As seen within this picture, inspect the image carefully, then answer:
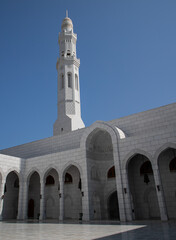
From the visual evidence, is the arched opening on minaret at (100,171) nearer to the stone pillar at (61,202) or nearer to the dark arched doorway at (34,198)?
the stone pillar at (61,202)

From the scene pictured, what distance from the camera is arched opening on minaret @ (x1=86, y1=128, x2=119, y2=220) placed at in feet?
68.7

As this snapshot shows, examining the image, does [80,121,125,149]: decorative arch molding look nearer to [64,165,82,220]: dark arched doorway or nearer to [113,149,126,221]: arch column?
[113,149,126,221]: arch column

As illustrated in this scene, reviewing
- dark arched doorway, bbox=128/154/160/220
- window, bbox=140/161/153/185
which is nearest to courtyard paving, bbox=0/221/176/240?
dark arched doorway, bbox=128/154/160/220

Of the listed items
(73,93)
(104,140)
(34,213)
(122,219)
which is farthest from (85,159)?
(73,93)

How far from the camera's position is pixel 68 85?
1297 inches

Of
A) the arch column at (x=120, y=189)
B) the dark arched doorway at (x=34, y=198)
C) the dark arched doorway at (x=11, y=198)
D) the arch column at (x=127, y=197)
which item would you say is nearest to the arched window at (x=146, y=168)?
the arch column at (x=127, y=197)

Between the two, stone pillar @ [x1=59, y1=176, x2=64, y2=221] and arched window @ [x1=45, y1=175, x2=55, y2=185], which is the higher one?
arched window @ [x1=45, y1=175, x2=55, y2=185]

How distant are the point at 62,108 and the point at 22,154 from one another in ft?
28.2

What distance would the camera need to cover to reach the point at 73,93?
32219 mm

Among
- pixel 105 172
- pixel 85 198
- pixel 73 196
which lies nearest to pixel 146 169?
pixel 105 172

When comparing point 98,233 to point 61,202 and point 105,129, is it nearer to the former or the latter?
point 105,129

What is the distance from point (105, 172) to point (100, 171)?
0.54 metres

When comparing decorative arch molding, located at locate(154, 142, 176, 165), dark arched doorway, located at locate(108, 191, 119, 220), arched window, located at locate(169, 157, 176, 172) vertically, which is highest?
decorative arch molding, located at locate(154, 142, 176, 165)

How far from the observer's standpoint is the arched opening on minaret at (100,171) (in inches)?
824
